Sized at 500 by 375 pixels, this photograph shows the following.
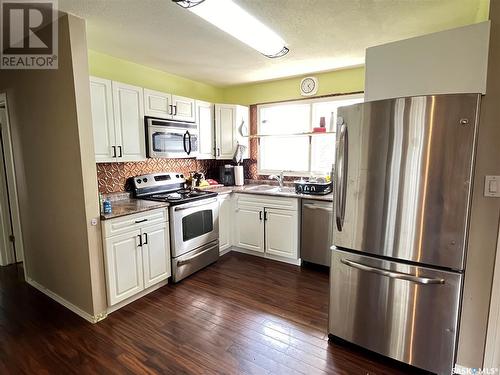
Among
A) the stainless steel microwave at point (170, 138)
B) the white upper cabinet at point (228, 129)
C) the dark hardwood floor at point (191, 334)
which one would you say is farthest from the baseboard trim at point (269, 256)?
the stainless steel microwave at point (170, 138)

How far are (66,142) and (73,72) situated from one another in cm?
56

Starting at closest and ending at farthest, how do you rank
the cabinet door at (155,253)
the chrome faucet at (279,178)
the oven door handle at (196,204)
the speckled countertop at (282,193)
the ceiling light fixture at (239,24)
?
the ceiling light fixture at (239,24), the cabinet door at (155,253), the oven door handle at (196,204), the speckled countertop at (282,193), the chrome faucet at (279,178)

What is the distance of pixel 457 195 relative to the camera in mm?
1524

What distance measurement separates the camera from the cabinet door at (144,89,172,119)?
300 centimetres

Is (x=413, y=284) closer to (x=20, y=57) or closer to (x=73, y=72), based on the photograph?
(x=73, y=72)

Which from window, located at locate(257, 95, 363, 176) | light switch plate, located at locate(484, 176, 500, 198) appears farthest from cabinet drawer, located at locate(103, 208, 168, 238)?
light switch plate, located at locate(484, 176, 500, 198)

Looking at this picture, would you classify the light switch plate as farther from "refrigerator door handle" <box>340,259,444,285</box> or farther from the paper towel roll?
the paper towel roll

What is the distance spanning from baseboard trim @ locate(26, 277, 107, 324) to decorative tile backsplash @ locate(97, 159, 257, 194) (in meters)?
1.12

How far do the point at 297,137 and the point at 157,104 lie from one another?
1.99 m

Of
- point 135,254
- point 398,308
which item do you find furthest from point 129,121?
point 398,308

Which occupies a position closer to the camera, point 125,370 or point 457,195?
point 457,195

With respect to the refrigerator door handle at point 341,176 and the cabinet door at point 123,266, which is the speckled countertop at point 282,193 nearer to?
the refrigerator door handle at point 341,176

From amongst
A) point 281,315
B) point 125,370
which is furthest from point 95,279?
point 281,315

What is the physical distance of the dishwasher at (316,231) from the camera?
3.10 m
